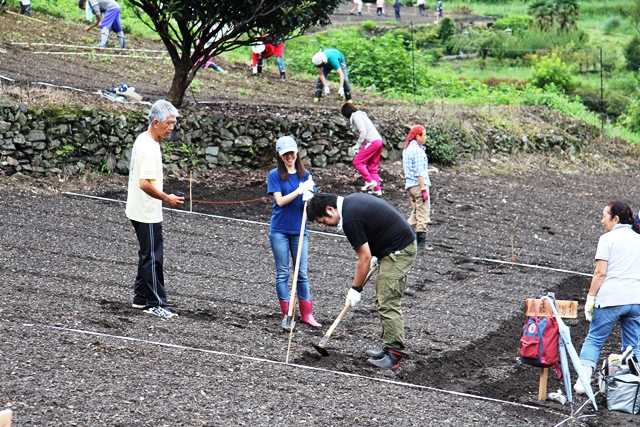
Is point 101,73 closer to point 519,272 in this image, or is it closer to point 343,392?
point 519,272

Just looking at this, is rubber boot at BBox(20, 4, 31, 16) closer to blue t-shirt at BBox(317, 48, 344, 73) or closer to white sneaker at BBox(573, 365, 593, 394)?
blue t-shirt at BBox(317, 48, 344, 73)

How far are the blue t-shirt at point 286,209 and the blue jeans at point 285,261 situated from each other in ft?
0.28

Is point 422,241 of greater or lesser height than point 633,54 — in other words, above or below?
below

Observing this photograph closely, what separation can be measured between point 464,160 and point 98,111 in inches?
333

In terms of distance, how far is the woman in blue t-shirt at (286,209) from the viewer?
7.27 meters

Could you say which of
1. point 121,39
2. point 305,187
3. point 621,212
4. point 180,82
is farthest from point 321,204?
point 121,39

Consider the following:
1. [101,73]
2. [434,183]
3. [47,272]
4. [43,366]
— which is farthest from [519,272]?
[101,73]

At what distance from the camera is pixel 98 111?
12664 mm

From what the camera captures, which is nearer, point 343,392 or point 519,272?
point 343,392

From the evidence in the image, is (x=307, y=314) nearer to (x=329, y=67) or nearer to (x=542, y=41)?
(x=329, y=67)

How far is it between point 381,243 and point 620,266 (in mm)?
2023

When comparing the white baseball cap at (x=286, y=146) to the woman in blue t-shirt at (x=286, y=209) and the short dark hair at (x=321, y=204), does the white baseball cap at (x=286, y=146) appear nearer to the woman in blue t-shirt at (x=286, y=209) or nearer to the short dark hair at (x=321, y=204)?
the woman in blue t-shirt at (x=286, y=209)

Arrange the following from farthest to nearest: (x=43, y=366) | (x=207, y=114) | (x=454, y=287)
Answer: (x=207, y=114)
(x=454, y=287)
(x=43, y=366)

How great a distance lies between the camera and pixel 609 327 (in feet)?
22.0
